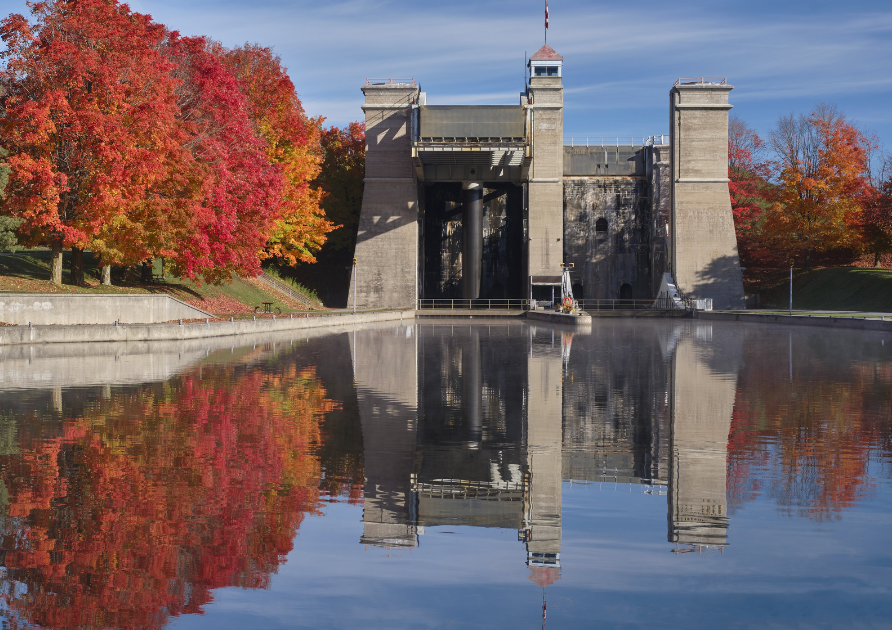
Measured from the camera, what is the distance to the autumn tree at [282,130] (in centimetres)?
5659

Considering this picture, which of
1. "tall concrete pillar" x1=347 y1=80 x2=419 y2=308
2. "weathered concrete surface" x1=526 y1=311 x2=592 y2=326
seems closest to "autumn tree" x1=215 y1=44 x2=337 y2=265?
"tall concrete pillar" x1=347 y1=80 x2=419 y2=308

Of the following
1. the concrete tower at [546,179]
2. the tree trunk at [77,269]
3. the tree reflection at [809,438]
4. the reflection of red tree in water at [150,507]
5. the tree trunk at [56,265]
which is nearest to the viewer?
the reflection of red tree in water at [150,507]

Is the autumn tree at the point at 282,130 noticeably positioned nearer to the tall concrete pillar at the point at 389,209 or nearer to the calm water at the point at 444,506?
the tall concrete pillar at the point at 389,209

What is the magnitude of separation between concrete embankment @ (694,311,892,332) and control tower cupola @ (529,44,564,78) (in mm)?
21990

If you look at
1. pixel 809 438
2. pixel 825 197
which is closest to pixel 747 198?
pixel 825 197

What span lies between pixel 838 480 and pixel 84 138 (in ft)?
105

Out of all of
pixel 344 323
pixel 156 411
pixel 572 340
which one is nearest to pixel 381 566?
pixel 156 411

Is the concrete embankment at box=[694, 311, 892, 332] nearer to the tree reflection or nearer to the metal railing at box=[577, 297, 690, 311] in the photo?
the metal railing at box=[577, 297, 690, 311]

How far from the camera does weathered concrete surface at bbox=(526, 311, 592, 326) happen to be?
44.9 metres

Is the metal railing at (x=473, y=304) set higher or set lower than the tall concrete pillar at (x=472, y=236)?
lower

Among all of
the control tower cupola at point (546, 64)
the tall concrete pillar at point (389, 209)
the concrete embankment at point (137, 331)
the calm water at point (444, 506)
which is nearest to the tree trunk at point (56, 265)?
the concrete embankment at point (137, 331)

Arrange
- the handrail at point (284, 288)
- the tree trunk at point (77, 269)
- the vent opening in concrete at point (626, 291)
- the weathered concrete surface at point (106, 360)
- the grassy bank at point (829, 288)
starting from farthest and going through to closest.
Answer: the vent opening in concrete at point (626, 291) → the handrail at point (284, 288) → the grassy bank at point (829, 288) → the tree trunk at point (77, 269) → the weathered concrete surface at point (106, 360)

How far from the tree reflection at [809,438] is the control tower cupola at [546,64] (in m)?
52.6

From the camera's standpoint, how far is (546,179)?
6769 centimetres
